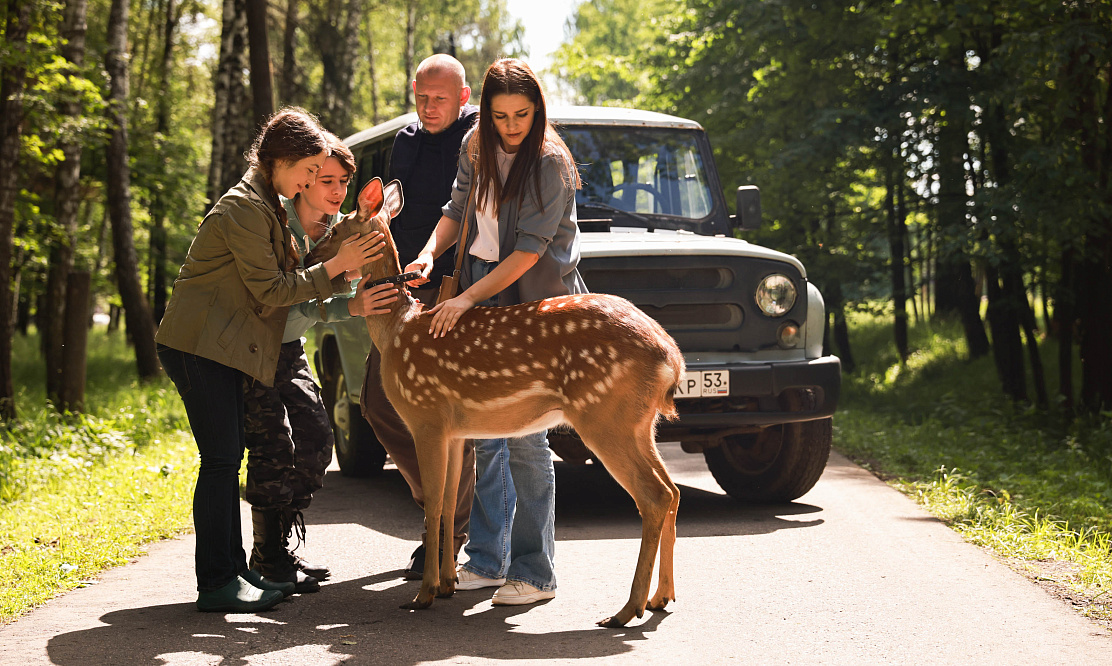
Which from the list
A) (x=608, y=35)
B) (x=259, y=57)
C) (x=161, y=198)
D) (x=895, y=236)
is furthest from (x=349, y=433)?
(x=608, y=35)

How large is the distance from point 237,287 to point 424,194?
1.45 meters

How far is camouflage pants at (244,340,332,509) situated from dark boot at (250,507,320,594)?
0.09 meters

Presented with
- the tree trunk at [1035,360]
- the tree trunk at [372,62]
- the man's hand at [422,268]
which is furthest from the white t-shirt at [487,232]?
the tree trunk at [372,62]

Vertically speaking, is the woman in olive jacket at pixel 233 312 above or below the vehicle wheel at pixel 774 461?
above

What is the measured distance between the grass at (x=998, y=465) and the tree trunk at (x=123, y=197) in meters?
10.5

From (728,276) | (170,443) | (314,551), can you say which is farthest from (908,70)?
(314,551)

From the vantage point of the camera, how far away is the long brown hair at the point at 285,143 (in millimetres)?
4555

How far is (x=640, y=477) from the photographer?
4473mm

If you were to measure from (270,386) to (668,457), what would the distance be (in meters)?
5.84

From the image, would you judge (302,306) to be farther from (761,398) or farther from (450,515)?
(761,398)

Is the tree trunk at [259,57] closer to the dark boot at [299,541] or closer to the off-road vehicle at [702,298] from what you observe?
the off-road vehicle at [702,298]

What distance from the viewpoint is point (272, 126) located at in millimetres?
4578

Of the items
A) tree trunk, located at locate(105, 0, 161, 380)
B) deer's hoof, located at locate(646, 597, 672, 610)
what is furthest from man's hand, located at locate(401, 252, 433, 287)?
tree trunk, located at locate(105, 0, 161, 380)

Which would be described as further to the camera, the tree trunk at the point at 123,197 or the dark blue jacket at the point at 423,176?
the tree trunk at the point at 123,197
